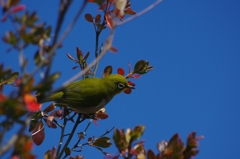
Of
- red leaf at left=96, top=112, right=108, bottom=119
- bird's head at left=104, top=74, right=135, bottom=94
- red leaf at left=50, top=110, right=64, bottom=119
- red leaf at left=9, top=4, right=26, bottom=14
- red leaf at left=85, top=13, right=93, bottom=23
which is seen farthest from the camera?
bird's head at left=104, top=74, right=135, bottom=94

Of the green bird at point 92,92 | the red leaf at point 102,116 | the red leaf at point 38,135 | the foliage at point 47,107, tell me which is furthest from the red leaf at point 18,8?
the green bird at point 92,92

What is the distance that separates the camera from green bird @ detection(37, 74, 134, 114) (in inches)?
156

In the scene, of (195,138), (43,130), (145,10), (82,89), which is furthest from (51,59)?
(82,89)

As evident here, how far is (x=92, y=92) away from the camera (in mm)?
4258

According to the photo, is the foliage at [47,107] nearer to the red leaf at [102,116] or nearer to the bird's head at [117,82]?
the red leaf at [102,116]

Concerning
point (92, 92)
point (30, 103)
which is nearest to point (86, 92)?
point (92, 92)

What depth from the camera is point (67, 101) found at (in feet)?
12.7

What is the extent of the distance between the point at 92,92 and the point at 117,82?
343 millimetres

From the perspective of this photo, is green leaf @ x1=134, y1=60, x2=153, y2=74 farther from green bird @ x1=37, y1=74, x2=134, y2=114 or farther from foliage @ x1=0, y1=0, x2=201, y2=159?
green bird @ x1=37, y1=74, x2=134, y2=114

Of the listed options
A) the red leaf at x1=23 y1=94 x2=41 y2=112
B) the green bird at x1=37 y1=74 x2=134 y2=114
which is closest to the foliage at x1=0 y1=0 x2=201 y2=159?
the red leaf at x1=23 y1=94 x2=41 y2=112

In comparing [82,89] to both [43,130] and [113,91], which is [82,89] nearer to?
[113,91]

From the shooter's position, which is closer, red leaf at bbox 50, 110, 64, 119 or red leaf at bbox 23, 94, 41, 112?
red leaf at bbox 23, 94, 41, 112

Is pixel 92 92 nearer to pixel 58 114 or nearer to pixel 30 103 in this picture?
pixel 58 114

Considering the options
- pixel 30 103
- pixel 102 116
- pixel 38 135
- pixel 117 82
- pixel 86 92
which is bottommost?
pixel 30 103
